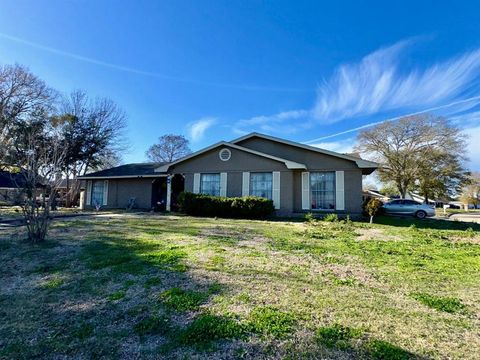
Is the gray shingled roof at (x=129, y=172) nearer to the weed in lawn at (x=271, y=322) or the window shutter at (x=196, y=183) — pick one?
the window shutter at (x=196, y=183)

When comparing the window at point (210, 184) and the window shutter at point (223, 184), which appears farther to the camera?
the window at point (210, 184)

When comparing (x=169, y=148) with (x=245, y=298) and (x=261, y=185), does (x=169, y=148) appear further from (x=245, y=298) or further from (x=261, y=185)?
(x=245, y=298)

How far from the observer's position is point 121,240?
691cm

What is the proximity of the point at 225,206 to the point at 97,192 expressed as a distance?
11287 millimetres

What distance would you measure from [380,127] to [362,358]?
3667 centimetres

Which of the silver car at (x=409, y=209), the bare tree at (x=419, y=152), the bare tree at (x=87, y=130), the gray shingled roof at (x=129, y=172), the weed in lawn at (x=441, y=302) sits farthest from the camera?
the bare tree at (x=419, y=152)

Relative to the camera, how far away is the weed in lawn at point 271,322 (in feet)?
8.38

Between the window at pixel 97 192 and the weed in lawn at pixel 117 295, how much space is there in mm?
17830

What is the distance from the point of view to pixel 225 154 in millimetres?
15148

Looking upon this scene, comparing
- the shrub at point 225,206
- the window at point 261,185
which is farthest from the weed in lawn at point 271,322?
the window at point 261,185

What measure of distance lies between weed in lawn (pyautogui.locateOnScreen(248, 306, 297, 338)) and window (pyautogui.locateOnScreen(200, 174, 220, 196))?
40.4ft

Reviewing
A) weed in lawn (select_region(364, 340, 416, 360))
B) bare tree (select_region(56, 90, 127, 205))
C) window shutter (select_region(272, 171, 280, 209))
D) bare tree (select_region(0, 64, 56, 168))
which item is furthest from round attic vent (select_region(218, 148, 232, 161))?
bare tree (select_region(0, 64, 56, 168))

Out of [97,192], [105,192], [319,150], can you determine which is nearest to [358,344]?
[319,150]

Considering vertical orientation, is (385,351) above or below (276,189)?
below
